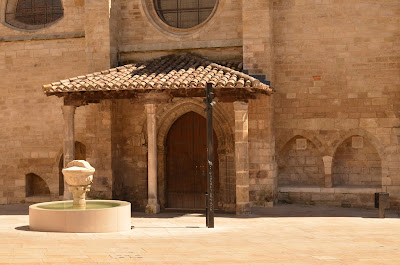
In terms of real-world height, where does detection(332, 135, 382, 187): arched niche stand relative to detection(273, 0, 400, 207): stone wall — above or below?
below

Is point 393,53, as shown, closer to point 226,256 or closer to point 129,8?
point 129,8

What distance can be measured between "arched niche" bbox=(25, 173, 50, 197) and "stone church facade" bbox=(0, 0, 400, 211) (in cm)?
65

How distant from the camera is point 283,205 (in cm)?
1820

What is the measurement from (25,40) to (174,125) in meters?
5.56

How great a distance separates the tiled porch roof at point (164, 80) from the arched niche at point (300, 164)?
254cm

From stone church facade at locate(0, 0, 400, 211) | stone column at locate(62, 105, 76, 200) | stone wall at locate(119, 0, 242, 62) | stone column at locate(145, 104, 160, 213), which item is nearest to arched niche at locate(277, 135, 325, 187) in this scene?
stone church facade at locate(0, 0, 400, 211)

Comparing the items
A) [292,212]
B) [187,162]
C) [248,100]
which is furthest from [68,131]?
[292,212]

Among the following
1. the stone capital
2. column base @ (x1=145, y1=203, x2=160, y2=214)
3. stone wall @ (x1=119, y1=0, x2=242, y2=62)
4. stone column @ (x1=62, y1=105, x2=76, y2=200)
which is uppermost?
stone wall @ (x1=119, y1=0, x2=242, y2=62)

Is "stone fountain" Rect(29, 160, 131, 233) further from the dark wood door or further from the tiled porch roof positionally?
the dark wood door

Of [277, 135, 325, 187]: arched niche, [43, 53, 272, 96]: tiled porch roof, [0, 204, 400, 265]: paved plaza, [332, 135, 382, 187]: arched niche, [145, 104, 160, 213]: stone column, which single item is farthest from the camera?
[277, 135, 325, 187]: arched niche

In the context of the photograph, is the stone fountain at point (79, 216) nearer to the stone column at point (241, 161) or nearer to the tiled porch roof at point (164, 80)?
the tiled porch roof at point (164, 80)

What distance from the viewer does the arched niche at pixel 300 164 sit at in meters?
18.5

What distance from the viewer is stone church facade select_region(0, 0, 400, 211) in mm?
17891

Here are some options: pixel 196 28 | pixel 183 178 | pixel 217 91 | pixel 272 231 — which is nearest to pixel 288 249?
pixel 272 231
